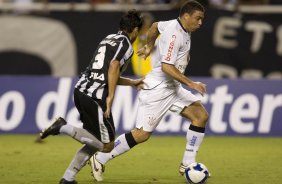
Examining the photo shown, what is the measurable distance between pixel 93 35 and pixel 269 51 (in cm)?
365

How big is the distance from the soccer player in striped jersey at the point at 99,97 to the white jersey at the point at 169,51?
2.30 ft

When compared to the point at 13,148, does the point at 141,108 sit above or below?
above

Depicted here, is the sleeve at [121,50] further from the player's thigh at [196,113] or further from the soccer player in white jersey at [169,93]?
the player's thigh at [196,113]

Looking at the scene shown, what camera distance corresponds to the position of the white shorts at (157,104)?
9.47m

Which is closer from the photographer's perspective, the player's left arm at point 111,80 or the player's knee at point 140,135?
the player's left arm at point 111,80

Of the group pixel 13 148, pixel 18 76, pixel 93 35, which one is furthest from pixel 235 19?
pixel 13 148

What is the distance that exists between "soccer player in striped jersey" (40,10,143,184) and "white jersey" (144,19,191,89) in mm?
700

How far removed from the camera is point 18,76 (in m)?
14.8

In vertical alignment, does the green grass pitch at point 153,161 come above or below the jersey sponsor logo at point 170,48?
below

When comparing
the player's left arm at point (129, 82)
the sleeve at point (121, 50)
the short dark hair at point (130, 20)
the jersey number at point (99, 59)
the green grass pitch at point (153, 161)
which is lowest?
the green grass pitch at point (153, 161)

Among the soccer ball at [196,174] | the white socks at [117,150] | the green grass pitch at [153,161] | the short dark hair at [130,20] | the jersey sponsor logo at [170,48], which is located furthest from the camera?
the green grass pitch at [153,161]

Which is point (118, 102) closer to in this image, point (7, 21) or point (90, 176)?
point (7, 21)

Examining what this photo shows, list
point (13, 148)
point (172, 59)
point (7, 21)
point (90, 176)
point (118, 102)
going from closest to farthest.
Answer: point (172, 59)
point (90, 176)
point (13, 148)
point (118, 102)
point (7, 21)

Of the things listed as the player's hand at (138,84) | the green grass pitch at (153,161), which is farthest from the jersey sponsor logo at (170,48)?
the green grass pitch at (153,161)
